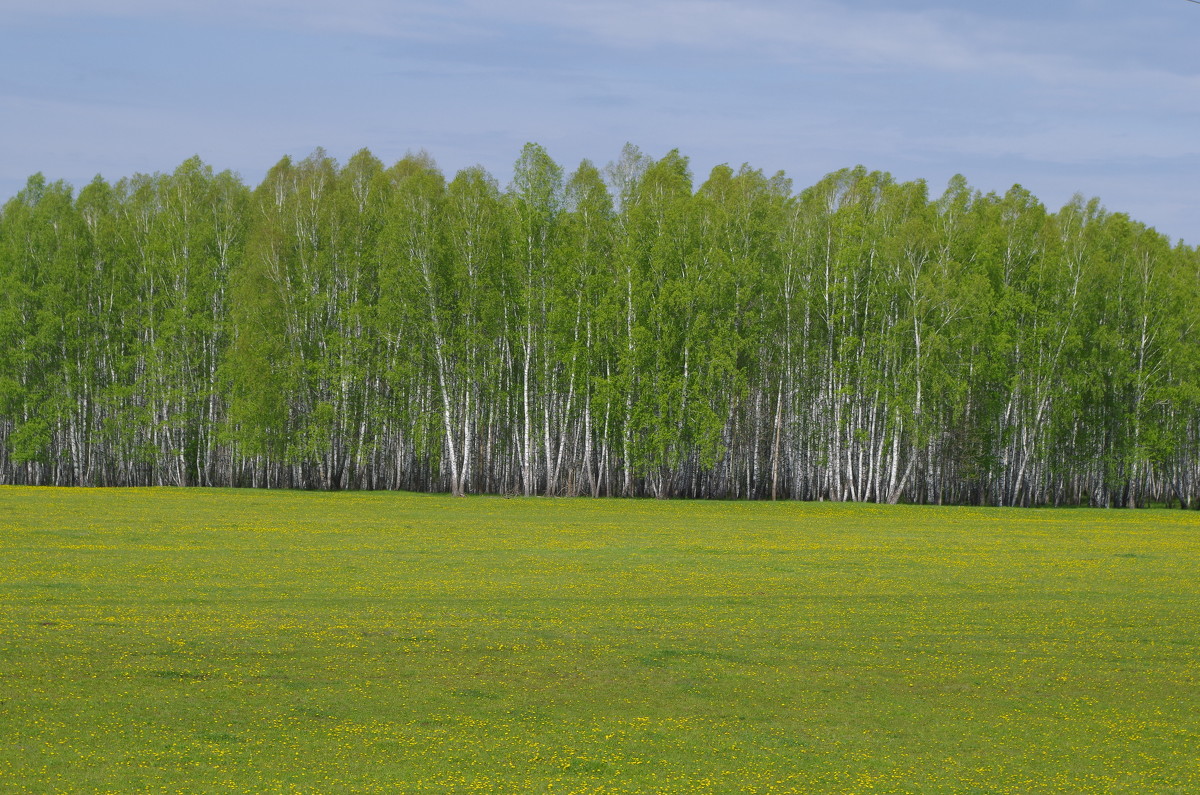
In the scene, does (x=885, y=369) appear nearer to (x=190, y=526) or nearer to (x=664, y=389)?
(x=664, y=389)

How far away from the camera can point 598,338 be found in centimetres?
5888

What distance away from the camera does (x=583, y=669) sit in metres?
13.4

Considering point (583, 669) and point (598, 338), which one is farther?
point (598, 338)

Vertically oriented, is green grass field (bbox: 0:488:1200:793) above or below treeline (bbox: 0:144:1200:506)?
below

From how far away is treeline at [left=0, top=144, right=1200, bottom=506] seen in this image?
191ft

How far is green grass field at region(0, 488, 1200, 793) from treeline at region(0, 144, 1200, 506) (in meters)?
31.5

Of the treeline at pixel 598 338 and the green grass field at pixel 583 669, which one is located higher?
the treeline at pixel 598 338

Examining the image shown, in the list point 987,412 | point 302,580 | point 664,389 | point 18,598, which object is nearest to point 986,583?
point 302,580

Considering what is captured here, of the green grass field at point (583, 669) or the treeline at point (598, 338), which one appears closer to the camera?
the green grass field at point (583, 669)

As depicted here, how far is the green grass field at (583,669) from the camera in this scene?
31.5 ft

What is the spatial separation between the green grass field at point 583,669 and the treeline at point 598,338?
31.5 meters

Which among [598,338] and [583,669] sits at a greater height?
[598,338]

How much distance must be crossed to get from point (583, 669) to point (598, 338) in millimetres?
45852

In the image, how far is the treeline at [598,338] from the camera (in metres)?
58.3
